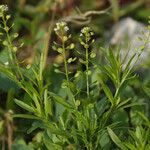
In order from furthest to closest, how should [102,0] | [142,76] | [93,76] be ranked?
1. [102,0]
2. [142,76]
3. [93,76]

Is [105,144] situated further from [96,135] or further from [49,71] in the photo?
[49,71]

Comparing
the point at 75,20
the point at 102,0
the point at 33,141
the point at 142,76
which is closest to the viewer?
the point at 33,141

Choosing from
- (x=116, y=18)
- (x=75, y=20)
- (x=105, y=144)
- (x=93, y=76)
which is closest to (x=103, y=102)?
(x=105, y=144)

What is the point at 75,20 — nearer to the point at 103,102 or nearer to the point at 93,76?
the point at 93,76

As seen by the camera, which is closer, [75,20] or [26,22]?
[75,20]

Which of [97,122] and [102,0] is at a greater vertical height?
[97,122]

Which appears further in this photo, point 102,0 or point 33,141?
point 102,0

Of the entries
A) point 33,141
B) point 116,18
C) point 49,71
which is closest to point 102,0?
point 116,18

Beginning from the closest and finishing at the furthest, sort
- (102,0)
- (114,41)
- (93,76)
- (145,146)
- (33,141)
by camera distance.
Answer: (145,146)
(33,141)
(93,76)
(114,41)
(102,0)

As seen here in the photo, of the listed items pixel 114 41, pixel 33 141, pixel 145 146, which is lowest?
pixel 114 41
